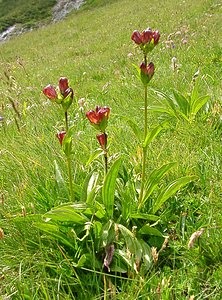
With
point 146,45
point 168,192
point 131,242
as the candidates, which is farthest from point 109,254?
point 146,45

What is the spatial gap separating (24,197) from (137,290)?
98 cm

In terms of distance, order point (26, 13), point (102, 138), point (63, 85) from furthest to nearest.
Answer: point (26, 13) → point (102, 138) → point (63, 85)

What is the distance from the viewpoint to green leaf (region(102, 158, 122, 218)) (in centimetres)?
188

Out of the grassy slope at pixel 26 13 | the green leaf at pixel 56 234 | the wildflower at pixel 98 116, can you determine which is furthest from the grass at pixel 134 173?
the grassy slope at pixel 26 13

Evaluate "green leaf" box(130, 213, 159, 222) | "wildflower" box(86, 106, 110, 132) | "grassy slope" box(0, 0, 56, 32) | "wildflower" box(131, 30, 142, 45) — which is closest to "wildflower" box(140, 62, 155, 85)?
"wildflower" box(131, 30, 142, 45)

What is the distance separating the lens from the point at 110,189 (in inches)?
76.1

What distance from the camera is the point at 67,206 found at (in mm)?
1784

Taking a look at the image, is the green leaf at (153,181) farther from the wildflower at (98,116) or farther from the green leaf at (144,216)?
the wildflower at (98,116)

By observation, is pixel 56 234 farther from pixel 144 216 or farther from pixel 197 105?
pixel 197 105

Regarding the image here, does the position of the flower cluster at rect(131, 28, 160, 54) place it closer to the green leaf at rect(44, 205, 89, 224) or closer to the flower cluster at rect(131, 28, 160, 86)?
the flower cluster at rect(131, 28, 160, 86)

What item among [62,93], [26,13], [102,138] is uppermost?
[26,13]

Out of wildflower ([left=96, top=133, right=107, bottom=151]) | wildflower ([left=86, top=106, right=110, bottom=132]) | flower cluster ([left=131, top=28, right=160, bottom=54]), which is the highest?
flower cluster ([left=131, top=28, right=160, bottom=54])

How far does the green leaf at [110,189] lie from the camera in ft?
6.16

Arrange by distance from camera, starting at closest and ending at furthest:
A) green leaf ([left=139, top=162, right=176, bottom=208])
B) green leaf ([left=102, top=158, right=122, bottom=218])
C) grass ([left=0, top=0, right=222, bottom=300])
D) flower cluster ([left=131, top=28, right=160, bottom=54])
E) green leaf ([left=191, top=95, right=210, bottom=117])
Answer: grass ([left=0, top=0, right=222, bottom=300]) < flower cluster ([left=131, top=28, right=160, bottom=54]) < green leaf ([left=102, top=158, right=122, bottom=218]) < green leaf ([left=139, top=162, right=176, bottom=208]) < green leaf ([left=191, top=95, right=210, bottom=117])
